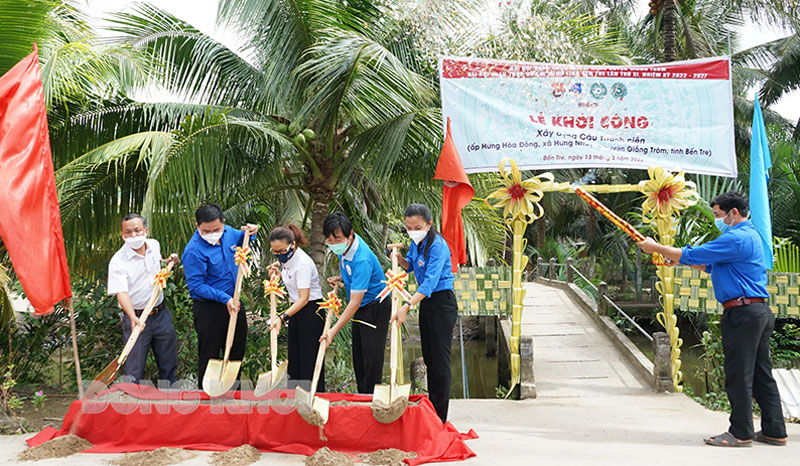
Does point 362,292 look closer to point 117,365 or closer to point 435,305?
point 435,305

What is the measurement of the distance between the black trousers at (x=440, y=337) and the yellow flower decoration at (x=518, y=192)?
232 cm

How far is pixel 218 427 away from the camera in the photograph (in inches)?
163

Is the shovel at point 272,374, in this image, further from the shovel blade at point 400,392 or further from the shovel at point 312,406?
the shovel blade at point 400,392

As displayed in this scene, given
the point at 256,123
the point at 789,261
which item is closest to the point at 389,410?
the point at 256,123

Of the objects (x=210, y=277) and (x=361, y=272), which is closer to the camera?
(x=361, y=272)

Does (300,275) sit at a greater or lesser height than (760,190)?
lesser

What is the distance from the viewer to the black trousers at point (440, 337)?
4.35 metres

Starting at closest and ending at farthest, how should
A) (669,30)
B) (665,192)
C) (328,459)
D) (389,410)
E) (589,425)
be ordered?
(328,459)
(389,410)
(589,425)
(665,192)
(669,30)

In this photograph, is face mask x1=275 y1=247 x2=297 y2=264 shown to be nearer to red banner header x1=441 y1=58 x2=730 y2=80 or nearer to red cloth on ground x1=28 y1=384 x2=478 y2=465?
red cloth on ground x1=28 y1=384 x2=478 y2=465

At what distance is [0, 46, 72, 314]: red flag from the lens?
403 cm

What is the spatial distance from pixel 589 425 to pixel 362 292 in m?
2.20

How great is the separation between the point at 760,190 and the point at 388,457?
3891mm

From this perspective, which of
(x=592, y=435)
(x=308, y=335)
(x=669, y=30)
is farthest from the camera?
(x=669, y=30)

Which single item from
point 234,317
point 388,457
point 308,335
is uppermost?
point 234,317
